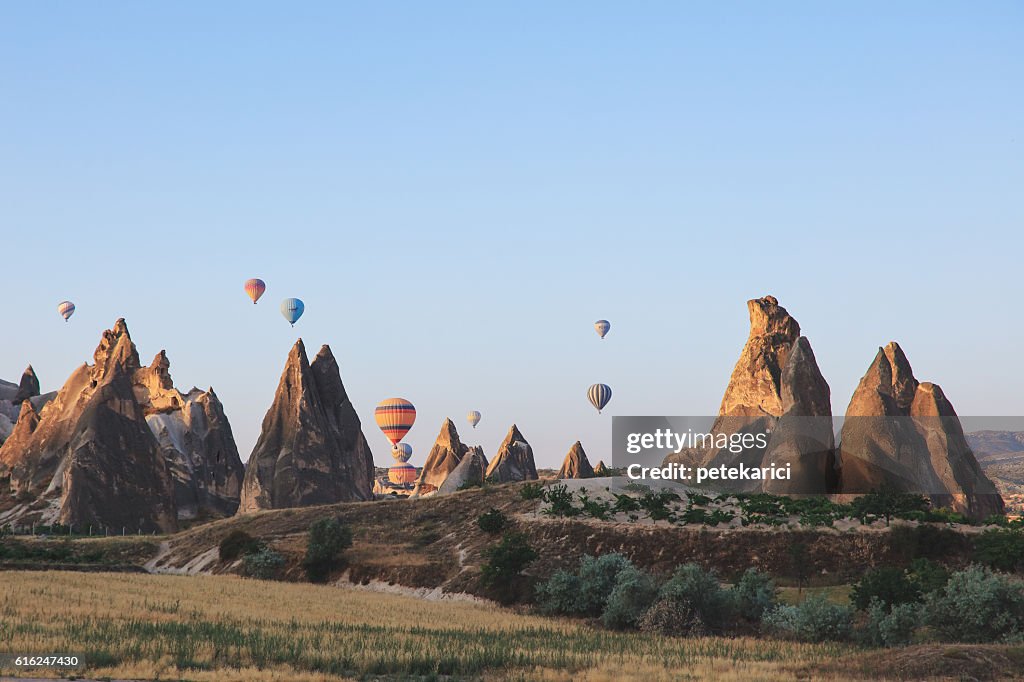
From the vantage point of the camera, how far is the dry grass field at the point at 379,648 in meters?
27.7

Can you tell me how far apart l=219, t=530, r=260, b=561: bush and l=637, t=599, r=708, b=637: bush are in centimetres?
3303

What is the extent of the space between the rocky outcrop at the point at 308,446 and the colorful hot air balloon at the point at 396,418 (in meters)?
45.9

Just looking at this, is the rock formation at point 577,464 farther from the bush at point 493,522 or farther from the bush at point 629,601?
the bush at point 629,601

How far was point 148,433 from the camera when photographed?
10988cm

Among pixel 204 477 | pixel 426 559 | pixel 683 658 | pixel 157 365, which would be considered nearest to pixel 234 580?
pixel 426 559

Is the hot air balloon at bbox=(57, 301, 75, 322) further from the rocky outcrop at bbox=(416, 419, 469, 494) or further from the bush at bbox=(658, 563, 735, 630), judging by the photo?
the bush at bbox=(658, 563, 735, 630)

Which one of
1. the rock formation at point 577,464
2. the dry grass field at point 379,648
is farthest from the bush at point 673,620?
the rock formation at point 577,464

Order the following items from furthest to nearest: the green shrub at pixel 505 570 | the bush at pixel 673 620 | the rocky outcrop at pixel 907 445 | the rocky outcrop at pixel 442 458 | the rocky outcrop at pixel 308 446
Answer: the rocky outcrop at pixel 442 458 < the rocky outcrop at pixel 308 446 < the rocky outcrop at pixel 907 445 < the green shrub at pixel 505 570 < the bush at pixel 673 620

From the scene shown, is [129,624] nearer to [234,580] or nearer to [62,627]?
[62,627]

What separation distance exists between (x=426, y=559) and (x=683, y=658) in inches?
1233

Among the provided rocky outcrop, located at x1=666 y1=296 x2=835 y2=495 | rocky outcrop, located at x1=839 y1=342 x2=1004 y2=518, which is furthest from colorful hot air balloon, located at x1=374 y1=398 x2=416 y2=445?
rocky outcrop, located at x1=839 y1=342 x2=1004 y2=518

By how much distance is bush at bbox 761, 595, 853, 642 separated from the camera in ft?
123

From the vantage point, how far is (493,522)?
6481 centimetres

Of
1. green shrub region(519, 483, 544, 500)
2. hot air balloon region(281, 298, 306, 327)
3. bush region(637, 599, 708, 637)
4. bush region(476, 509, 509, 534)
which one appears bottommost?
bush region(637, 599, 708, 637)
